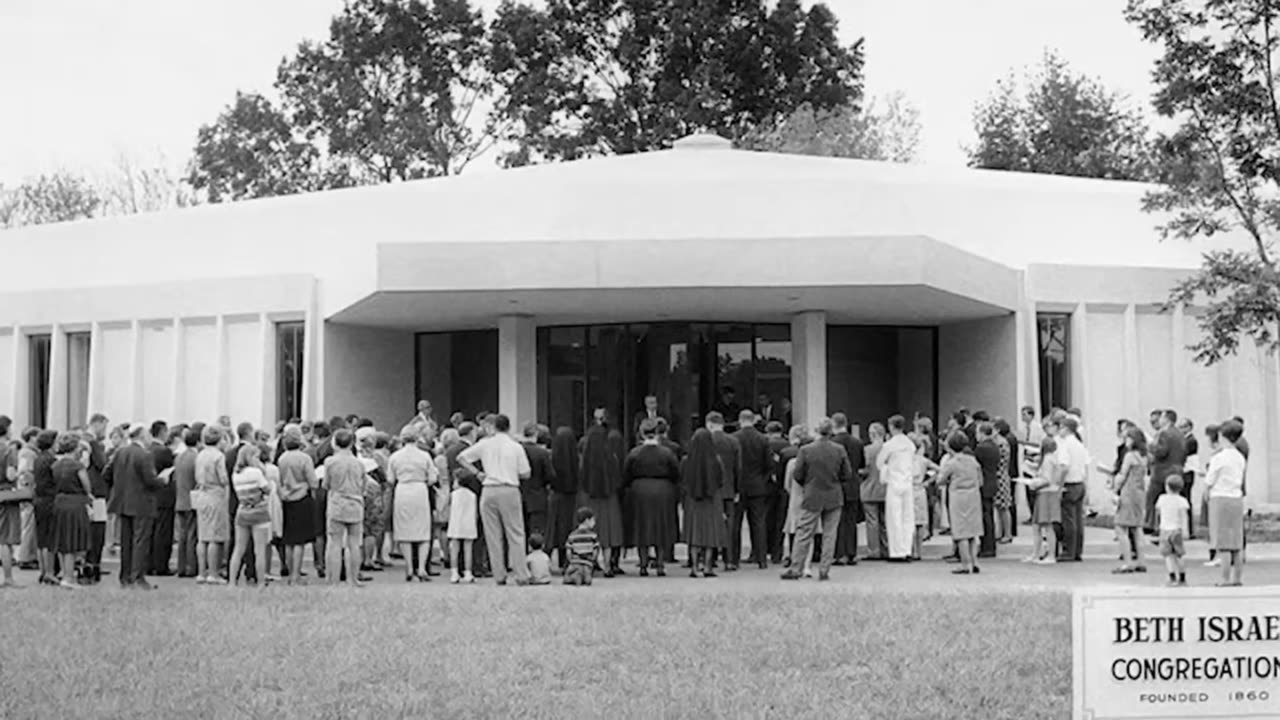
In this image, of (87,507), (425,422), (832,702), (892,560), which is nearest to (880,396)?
(892,560)

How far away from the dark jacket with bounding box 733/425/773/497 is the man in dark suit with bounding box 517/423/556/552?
2.15 metres

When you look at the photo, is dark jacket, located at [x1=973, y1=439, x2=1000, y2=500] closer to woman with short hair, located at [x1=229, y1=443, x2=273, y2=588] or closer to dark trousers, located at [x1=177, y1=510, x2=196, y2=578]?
woman with short hair, located at [x1=229, y1=443, x2=273, y2=588]

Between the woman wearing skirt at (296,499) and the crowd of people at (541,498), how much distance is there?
0.02m

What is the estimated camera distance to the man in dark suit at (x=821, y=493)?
16688 mm

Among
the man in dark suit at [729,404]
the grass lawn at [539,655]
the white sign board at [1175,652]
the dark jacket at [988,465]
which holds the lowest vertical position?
the grass lawn at [539,655]

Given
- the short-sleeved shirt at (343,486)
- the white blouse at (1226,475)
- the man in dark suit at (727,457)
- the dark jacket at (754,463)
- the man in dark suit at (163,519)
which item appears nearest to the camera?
the white blouse at (1226,475)

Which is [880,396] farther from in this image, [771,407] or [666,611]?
[666,611]

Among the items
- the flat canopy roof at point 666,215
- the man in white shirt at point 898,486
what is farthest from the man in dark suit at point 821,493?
the flat canopy roof at point 666,215

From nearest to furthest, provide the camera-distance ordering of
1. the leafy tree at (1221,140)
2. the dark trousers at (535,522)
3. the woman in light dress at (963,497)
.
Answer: the dark trousers at (535,522)
the woman in light dress at (963,497)
the leafy tree at (1221,140)

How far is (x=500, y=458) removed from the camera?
1614cm

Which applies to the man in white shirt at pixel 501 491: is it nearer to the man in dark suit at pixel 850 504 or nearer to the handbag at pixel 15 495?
the man in dark suit at pixel 850 504

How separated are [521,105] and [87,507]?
34.5m

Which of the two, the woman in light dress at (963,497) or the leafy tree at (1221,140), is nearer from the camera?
the woman in light dress at (963,497)

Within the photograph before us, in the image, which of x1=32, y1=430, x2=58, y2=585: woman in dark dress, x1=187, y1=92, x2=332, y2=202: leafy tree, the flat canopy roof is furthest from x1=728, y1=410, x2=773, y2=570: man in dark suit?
x1=187, y1=92, x2=332, y2=202: leafy tree
